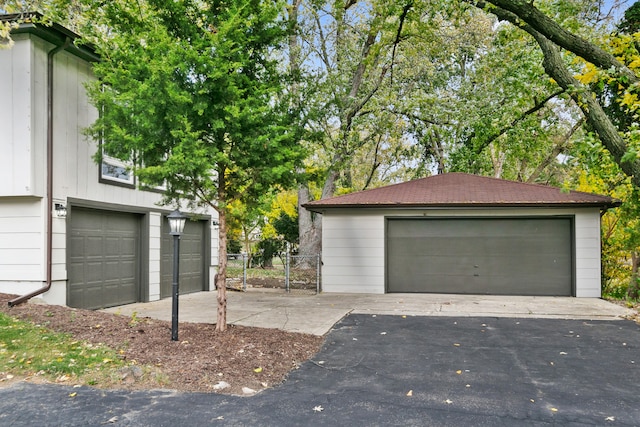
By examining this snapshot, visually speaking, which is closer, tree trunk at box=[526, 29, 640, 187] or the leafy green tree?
the leafy green tree

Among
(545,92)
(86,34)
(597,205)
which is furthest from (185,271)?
(545,92)

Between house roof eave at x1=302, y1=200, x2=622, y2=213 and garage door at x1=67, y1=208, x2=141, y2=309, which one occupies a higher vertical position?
house roof eave at x1=302, y1=200, x2=622, y2=213

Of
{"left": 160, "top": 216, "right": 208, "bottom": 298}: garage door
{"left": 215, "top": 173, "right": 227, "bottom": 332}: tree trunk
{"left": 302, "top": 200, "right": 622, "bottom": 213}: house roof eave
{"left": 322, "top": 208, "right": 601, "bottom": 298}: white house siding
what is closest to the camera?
{"left": 215, "top": 173, "right": 227, "bottom": 332}: tree trunk

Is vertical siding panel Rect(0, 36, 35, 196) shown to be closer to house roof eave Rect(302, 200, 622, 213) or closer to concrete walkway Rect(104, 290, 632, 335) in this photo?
concrete walkway Rect(104, 290, 632, 335)

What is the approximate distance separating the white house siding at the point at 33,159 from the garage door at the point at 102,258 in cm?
36

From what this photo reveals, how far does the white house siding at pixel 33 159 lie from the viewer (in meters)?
7.30

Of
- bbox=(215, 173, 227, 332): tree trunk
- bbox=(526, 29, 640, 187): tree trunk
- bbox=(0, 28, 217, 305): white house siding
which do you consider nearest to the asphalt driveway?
bbox=(215, 173, 227, 332): tree trunk

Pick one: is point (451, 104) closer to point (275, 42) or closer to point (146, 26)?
point (275, 42)

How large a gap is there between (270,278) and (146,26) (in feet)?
35.9

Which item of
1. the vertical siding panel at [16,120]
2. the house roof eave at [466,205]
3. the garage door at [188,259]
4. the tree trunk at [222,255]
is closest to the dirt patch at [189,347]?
the tree trunk at [222,255]

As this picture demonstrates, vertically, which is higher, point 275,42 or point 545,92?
point 545,92

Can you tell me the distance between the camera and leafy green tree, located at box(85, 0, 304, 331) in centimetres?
549

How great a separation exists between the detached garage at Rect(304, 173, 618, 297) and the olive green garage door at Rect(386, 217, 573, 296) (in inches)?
0.9

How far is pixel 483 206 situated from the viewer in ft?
38.7
